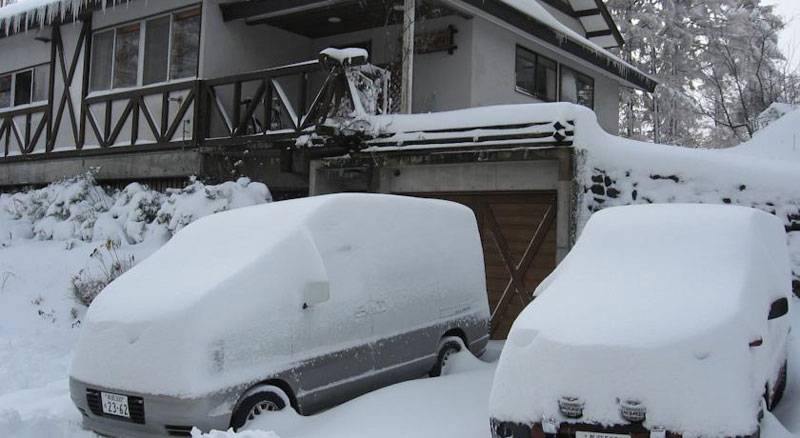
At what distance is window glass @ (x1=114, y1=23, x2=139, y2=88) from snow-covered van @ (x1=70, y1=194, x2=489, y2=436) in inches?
357

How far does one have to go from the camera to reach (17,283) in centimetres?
1083

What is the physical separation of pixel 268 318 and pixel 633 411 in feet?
8.83

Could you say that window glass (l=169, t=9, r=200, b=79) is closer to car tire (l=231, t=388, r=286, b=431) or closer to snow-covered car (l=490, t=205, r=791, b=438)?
car tire (l=231, t=388, r=286, b=431)

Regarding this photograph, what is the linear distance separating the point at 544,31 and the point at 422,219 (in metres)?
8.47

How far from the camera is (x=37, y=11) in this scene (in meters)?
15.3

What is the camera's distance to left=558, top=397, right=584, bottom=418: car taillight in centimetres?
402

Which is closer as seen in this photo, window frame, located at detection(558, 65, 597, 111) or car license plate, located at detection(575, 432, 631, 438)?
car license plate, located at detection(575, 432, 631, 438)

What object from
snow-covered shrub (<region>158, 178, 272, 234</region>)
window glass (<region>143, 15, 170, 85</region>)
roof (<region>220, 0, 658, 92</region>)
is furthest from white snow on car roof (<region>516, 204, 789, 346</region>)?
window glass (<region>143, 15, 170, 85</region>)

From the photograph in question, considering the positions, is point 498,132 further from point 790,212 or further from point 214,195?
point 214,195

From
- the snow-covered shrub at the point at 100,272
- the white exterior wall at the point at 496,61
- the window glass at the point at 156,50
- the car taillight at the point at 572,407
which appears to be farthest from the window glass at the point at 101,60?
the car taillight at the point at 572,407

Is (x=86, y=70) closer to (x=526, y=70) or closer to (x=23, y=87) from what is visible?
(x=23, y=87)

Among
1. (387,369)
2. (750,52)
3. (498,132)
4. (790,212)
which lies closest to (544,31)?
(498,132)

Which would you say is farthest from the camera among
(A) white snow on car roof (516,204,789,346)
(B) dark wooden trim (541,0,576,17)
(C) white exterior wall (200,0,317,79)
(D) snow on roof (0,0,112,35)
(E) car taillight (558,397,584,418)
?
(B) dark wooden trim (541,0,576,17)

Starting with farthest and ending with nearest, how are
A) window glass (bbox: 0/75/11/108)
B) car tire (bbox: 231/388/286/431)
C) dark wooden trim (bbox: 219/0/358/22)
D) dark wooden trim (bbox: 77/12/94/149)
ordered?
window glass (bbox: 0/75/11/108) → dark wooden trim (bbox: 77/12/94/149) → dark wooden trim (bbox: 219/0/358/22) → car tire (bbox: 231/388/286/431)
